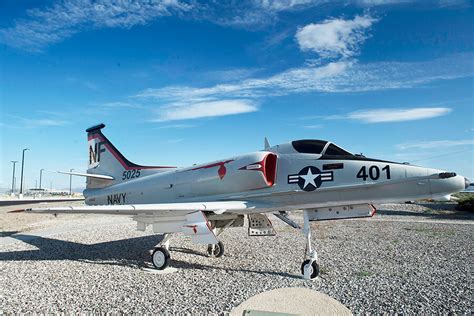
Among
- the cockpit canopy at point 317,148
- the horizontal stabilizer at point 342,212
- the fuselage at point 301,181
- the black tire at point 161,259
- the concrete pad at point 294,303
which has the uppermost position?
the cockpit canopy at point 317,148

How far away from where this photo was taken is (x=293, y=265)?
8.73 m

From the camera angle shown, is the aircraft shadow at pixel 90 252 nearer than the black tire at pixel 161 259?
No

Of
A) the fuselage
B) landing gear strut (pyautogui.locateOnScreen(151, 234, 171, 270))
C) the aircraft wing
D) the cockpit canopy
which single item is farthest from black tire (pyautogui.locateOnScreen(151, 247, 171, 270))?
the cockpit canopy

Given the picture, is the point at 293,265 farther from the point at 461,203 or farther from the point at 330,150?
the point at 461,203

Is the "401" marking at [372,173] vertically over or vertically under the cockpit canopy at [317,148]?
under

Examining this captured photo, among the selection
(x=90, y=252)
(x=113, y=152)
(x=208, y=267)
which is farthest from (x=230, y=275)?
(x=113, y=152)

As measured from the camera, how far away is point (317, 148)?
27.0 feet

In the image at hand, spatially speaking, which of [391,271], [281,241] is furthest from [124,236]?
[391,271]

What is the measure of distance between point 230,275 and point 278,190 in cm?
234

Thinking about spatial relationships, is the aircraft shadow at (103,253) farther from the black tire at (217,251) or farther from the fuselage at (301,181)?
the fuselage at (301,181)

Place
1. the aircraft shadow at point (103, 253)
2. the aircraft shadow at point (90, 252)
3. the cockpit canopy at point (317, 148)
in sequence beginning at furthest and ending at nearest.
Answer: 1. the aircraft shadow at point (90, 252)
2. the aircraft shadow at point (103, 253)
3. the cockpit canopy at point (317, 148)

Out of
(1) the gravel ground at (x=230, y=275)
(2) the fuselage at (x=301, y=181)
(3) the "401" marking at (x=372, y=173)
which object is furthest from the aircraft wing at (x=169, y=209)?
(3) the "401" marking at (x=372, y=173)

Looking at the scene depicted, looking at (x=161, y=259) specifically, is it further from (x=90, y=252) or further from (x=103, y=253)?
(x=90, y=252)

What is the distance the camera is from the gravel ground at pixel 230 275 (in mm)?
5777
